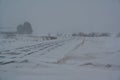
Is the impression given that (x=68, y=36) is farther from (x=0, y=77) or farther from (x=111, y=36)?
(x=0, y=77)

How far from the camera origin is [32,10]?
3.40 ft

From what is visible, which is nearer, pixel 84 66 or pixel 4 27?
pixel 84 66

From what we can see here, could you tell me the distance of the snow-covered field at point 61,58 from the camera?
0.93 metres

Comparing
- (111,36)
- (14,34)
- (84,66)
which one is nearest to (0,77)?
(14,34)

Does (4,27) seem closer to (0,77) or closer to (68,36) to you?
(0,77)

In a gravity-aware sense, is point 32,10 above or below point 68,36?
above

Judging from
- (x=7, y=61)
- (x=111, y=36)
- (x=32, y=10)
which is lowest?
(x=7, y=61)

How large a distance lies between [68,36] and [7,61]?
1.58ft

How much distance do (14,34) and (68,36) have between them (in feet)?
1.34

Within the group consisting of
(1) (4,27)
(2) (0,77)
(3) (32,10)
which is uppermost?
(3) (32,10)

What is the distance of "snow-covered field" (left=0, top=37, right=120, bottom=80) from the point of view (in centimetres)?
93

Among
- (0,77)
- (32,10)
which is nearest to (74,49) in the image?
(32,10)

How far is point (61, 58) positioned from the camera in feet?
3.18

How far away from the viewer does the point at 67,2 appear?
101 cm
